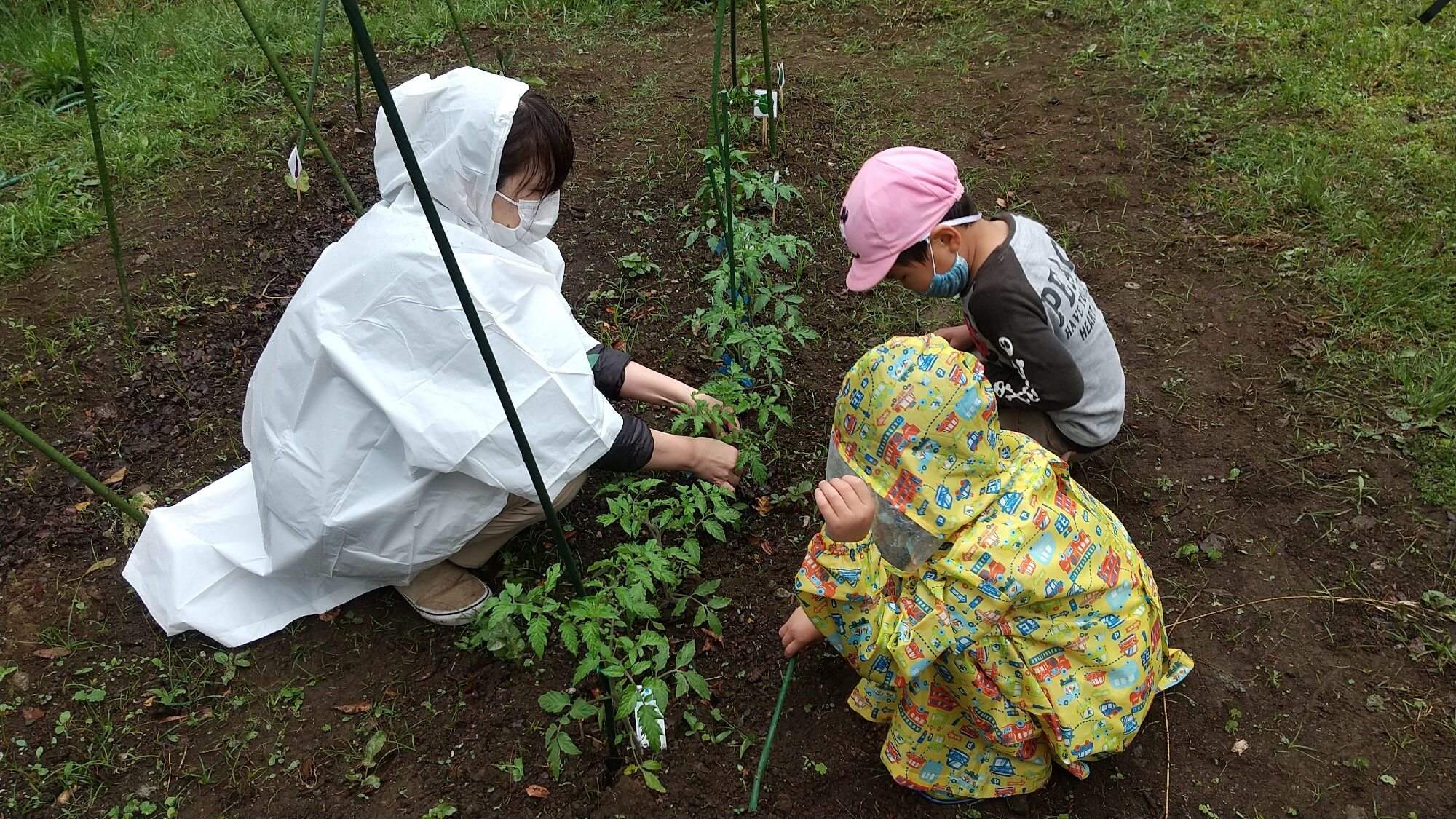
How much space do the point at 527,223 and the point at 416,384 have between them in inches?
20.5

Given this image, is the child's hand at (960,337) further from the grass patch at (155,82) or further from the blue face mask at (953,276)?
the grass patch at (155,82)

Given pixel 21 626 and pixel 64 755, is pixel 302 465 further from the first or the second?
pixel 21 626

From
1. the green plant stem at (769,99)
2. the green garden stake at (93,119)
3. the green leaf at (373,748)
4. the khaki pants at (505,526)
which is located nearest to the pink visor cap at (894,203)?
the khaki pants at (505,526)

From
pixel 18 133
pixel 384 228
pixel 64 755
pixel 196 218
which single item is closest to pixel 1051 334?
pixel 384 228

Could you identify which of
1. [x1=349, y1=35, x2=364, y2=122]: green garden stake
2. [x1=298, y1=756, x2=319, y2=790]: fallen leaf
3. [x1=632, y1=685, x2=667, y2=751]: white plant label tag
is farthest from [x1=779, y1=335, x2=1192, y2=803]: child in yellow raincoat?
[x1=349, y1=35, x2=364, y2=122]: green garden stake

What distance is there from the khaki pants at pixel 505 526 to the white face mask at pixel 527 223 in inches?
24.9

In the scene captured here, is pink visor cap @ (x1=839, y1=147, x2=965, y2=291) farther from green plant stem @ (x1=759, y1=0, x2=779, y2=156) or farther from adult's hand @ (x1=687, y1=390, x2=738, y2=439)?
green plant stem @ (x1=759, y1=0, x2=779, y2=156)

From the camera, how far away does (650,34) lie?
5156 mm

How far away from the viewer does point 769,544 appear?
246 cm

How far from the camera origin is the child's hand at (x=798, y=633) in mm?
1994

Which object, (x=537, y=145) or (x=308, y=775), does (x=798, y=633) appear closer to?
(x=308, y=775)

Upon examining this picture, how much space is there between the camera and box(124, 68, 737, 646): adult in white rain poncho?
6.79 feet

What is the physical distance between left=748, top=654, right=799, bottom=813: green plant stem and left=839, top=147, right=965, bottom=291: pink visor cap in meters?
0.93

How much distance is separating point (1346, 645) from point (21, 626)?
3.41 m
